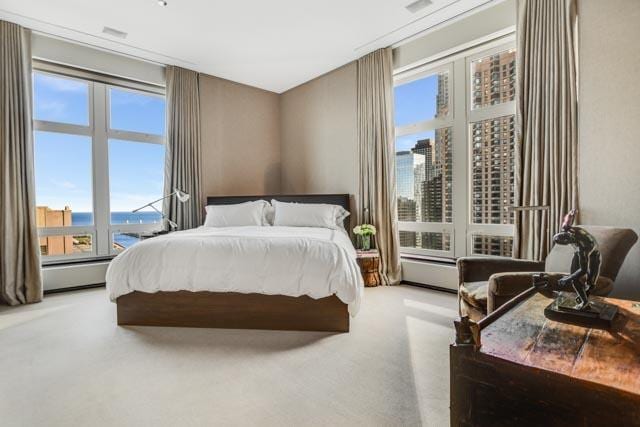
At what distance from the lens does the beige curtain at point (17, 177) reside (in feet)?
11.4

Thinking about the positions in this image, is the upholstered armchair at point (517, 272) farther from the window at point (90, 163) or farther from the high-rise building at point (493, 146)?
the window at point (90, 163)

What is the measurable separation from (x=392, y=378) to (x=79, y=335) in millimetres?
2484

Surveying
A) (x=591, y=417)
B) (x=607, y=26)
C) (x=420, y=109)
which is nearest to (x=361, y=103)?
(x=420, y=109)

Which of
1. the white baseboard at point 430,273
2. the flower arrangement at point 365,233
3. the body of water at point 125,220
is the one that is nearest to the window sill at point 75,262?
the body of water at point 125,220

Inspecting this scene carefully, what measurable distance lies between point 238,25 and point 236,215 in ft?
7.36

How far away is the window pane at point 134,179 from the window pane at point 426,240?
3.53 meters

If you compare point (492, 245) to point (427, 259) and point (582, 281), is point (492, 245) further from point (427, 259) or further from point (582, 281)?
point (582, 281)

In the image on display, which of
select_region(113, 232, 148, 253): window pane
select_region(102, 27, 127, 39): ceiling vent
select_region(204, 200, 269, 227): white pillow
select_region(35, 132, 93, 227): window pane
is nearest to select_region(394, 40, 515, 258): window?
select_region(204, 200, 269, 227): white pillow

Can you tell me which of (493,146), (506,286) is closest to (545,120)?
(493,146)

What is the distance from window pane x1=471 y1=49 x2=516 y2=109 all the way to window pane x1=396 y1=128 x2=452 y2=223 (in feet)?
1.64

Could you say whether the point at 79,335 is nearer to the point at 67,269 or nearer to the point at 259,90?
the point at 67,269

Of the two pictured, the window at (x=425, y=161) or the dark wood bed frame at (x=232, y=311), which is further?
the window at (x=425, y=161)

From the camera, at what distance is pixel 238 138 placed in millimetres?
5328

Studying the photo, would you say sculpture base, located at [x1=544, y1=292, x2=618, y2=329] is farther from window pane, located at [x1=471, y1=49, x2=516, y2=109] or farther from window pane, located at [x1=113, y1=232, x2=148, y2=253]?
window pane, located at [x1=113, y1=232, x2=148, y2=253]
